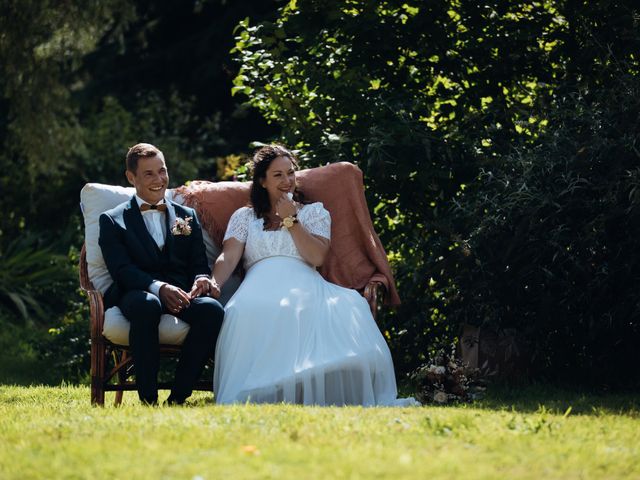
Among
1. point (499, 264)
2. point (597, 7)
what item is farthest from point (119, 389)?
point (597, 7)

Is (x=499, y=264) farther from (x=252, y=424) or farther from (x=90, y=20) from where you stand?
(x=90, y=20)

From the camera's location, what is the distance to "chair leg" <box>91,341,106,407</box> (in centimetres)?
582

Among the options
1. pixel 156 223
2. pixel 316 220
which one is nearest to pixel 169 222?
pixel 156 223

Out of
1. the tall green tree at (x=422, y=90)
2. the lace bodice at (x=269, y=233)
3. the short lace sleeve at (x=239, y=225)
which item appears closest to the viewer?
the lace bodice at (x=269, y=233)

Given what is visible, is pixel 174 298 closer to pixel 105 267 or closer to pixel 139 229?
pixel 139 229

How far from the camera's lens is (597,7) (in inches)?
295

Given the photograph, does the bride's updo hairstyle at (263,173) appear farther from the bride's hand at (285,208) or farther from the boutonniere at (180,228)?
the boutonniere at (180,228)

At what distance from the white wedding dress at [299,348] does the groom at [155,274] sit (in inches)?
5.3

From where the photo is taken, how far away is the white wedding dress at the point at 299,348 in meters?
5.52

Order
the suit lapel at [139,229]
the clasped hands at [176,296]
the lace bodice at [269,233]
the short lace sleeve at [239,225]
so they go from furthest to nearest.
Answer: the short lace sleeve at [239,225], the lace bodice at [269,233], the suit lapel at [139,229], the clasped hands at [176,296]

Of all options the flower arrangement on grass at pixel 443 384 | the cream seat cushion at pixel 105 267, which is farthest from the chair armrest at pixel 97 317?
the flower arrangement on grass at pixel 443 384

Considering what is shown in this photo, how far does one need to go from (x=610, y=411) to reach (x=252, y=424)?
76.0 inches

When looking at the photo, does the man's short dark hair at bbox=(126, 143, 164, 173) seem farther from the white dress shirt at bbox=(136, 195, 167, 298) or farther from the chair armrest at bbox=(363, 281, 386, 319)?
the chair armrest at bbox=(363, 281, 386, 319)

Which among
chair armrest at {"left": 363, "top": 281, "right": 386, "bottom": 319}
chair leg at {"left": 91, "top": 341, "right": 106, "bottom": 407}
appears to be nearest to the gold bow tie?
chair leg at {"left": 91, "top": 341, "right": 106, "bottom": 407}
